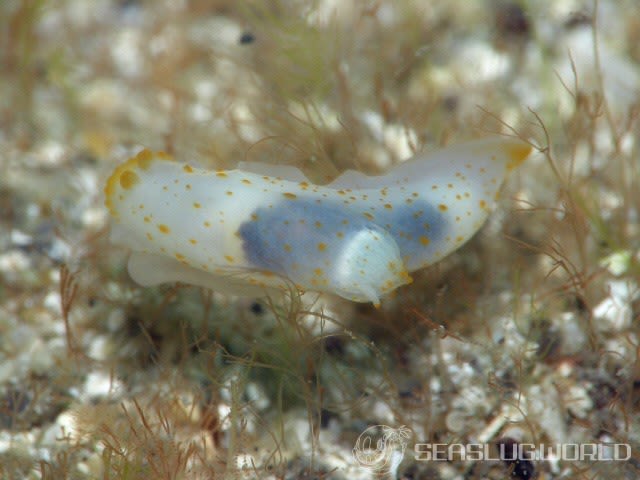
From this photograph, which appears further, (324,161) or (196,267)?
(324,161)

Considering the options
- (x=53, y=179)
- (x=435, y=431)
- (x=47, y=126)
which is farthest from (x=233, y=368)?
(x=47, y=126)

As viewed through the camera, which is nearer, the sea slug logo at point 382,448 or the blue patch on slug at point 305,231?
the blue patch on slug at point 305,231

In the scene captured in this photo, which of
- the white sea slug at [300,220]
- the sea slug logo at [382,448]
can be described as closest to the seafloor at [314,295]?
the sea slug logo at [382,448]

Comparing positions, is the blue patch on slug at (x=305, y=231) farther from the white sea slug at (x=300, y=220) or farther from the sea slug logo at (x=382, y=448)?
the sea slug logo at (x=382, y=448)

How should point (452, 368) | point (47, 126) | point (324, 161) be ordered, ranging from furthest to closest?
point (47, 126) → point (324, 161) → point (452, 368)

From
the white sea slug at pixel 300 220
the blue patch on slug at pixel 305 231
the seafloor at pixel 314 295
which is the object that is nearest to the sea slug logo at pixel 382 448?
the seafloor at pixel 314 295

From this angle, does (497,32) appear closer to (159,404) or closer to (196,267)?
(196,267)

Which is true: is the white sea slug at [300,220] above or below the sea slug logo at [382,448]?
above

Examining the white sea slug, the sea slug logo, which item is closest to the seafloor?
the sea slug logo
